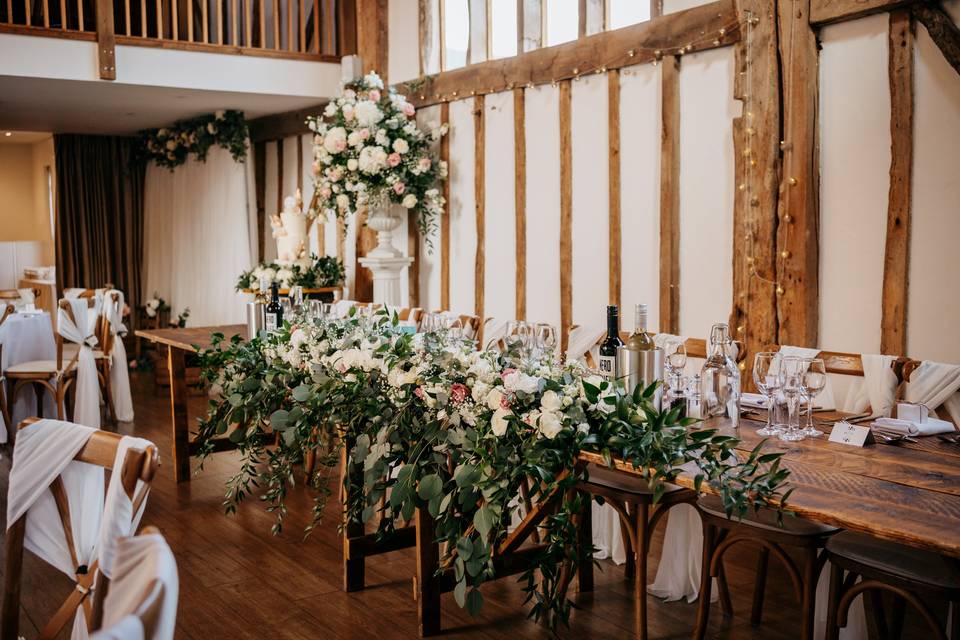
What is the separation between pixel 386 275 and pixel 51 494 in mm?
5263

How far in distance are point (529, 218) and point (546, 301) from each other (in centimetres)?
62

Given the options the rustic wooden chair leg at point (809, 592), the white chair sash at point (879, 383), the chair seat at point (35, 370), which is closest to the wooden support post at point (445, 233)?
the chair seat at point (35, 370)

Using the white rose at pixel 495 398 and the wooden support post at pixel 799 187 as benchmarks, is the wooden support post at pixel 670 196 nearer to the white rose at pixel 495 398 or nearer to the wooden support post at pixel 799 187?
the wooden support post at pixel 799 187

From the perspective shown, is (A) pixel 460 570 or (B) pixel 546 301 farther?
(B) pixel 546 301

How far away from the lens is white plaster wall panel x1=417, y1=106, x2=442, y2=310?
7195 mm

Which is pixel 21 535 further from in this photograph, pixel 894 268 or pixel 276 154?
pixel 276 154

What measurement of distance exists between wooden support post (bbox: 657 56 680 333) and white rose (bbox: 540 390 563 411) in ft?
10.3

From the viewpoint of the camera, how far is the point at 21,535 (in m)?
2.04

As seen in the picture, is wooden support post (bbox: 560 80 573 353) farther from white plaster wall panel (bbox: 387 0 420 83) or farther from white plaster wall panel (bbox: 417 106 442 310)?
white plaster wall panel (bbox: 387 0 420 83)

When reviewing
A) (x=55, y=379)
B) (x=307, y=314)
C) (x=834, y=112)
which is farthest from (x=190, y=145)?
(x=834, y=112)

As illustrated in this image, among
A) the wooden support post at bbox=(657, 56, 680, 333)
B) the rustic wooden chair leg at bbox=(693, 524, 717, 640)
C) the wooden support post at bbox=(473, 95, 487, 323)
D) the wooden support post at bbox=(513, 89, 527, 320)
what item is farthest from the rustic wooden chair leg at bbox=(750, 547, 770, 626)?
the wooden support post at bbox=(473, 95, 487, 323)

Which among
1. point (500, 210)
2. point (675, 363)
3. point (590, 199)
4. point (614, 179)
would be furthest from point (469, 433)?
point (500, 210)

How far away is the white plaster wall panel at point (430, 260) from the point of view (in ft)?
23.6

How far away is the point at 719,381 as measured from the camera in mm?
2752
